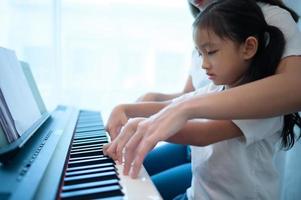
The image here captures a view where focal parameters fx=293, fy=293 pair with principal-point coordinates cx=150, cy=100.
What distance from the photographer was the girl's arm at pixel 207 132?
629 millimetres

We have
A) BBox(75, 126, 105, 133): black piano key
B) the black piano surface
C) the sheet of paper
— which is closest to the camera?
the black piano surface

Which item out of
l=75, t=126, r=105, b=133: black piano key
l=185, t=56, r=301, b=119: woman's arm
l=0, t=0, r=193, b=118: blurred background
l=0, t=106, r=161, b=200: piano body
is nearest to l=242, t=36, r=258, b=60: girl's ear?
l=185, t=56, r=301, b=119: woman's arm

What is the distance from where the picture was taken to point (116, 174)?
548 mm

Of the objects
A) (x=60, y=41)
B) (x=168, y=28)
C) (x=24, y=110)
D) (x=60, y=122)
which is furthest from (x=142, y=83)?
(x=24, y=110)

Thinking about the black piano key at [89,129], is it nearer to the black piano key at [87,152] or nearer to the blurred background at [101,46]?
the black piano key at [87,152]

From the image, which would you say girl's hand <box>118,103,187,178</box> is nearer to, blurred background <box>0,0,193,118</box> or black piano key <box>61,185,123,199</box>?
black piano key <box>61,185,123,199</box>

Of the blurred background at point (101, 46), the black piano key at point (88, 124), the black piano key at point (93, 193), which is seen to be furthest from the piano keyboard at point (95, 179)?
the blurred background at point (101, 46)

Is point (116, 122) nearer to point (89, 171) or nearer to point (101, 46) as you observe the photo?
point (89, 171)

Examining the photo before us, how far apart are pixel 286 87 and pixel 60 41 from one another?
1.52 metres

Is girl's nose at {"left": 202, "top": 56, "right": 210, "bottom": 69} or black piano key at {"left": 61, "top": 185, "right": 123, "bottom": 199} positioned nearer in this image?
black piano key at {"left": 61, "top": 185, "right": 123, "bottom": 199}

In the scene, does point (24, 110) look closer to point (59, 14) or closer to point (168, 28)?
point (59, 14)

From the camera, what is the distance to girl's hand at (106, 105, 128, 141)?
77 centimetres

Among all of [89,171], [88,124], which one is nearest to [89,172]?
[89,171]

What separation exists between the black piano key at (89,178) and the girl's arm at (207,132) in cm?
19
